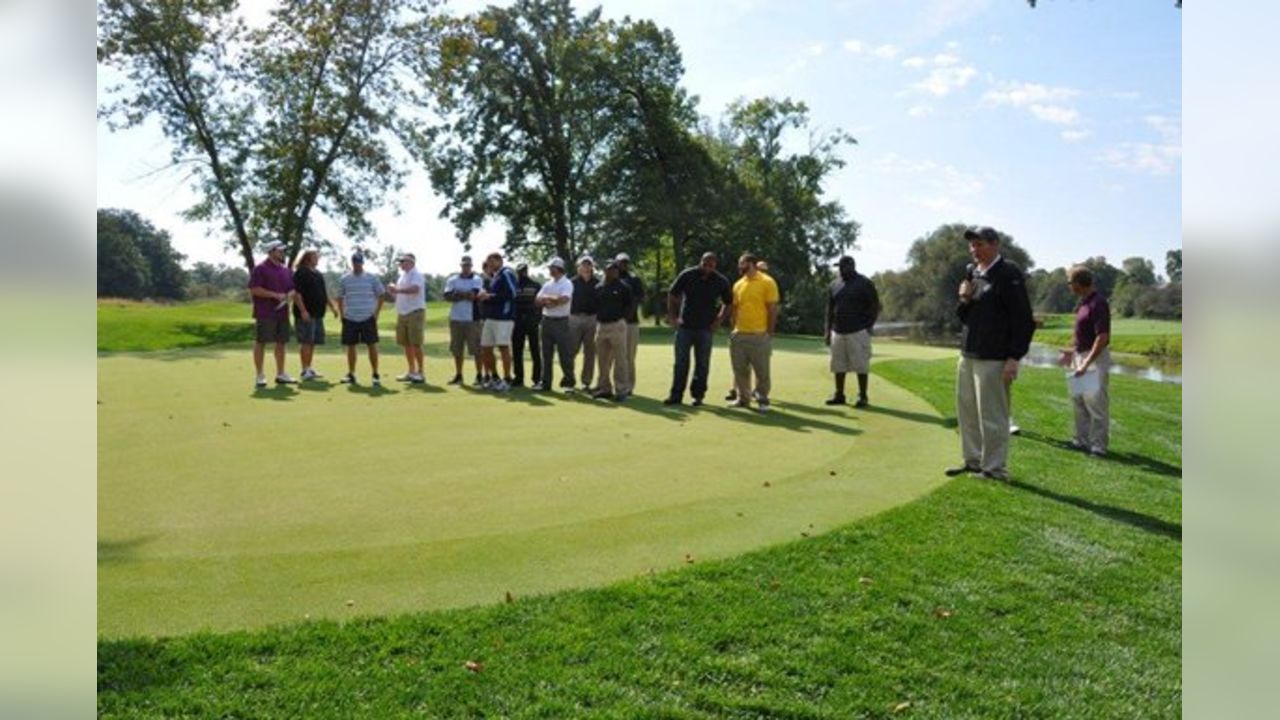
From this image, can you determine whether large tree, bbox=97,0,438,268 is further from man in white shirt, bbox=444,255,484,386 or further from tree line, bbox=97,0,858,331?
man in white shirt, bbox=444,255,484,386

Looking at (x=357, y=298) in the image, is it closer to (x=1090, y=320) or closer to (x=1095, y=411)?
(x=1090, y=320)

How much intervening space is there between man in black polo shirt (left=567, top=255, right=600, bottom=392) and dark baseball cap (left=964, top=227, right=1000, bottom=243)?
6.17 meters

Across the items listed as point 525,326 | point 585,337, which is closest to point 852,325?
point 585,337

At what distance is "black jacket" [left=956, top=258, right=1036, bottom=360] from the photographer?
7.18 m

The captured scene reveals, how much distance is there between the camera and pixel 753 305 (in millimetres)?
11516

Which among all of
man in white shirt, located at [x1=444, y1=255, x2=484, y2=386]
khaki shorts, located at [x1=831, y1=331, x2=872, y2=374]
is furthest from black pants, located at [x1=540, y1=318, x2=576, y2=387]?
khaki shorts, located at [x1=831, y1=331, x2=872, y2=374]

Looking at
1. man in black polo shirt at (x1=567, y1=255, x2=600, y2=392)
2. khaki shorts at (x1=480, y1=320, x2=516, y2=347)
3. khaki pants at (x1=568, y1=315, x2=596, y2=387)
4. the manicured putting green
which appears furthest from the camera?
khaki shorts at (x1=480, y1=320, x2=516, y2=347)

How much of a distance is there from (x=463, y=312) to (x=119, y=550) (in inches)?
370

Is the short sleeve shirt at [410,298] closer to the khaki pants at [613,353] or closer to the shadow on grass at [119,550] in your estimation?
the khaki pants at [613,353]

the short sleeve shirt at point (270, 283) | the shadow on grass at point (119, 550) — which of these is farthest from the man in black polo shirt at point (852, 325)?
the shadow on grass at point (119, 550)
